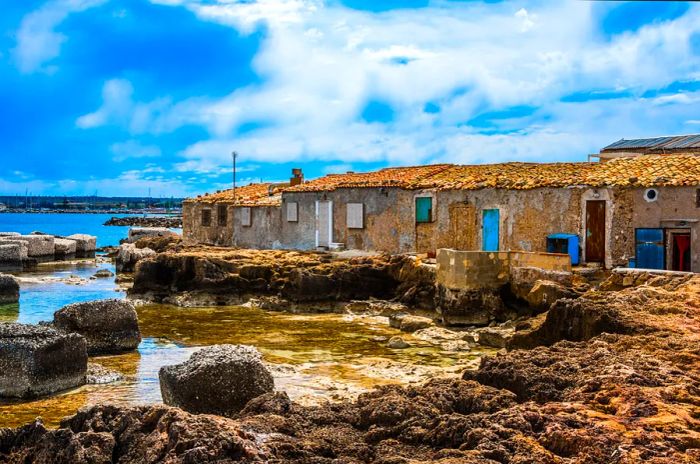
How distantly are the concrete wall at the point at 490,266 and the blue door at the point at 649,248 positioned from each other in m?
3.11

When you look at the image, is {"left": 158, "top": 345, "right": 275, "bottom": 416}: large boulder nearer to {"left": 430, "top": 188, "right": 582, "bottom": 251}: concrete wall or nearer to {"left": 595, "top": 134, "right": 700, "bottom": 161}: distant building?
{"left": 430, "top": 188, "right": 582, "bottom": 251}: concrete wall

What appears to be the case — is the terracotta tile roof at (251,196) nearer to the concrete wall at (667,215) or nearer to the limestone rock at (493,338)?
the concrete wall at (667,215)

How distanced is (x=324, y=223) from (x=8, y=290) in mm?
12332

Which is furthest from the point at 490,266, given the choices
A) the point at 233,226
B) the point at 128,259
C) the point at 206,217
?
the point at 128,259

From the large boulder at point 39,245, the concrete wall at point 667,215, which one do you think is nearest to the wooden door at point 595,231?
the concrete wall at point 667,215

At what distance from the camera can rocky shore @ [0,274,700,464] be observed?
19.1ft

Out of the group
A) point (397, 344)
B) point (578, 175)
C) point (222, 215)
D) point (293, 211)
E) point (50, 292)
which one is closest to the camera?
point (397, 344)

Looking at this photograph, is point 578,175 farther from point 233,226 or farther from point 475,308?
point 233,226

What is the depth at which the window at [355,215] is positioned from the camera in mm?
29094

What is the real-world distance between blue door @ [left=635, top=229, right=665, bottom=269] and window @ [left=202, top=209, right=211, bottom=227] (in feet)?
74.7

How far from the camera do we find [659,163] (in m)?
24.1

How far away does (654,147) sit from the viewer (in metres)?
32.7

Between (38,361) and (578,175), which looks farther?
(578,175)

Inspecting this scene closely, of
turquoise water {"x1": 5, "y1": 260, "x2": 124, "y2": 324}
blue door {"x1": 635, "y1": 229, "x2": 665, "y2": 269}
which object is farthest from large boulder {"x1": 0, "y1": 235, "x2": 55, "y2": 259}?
blue door {"x1": 635, "y1": 229, "x2": 665, "y2": 269}
